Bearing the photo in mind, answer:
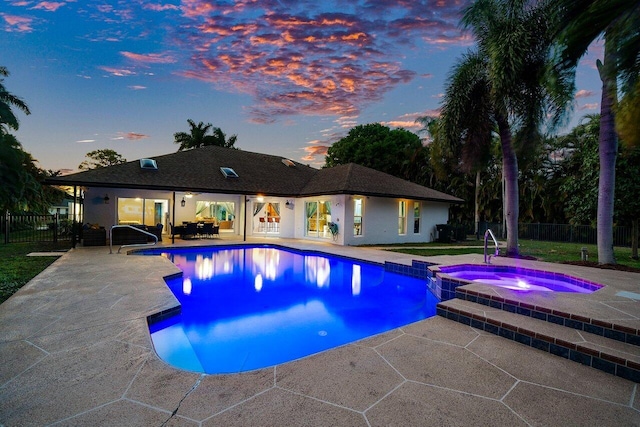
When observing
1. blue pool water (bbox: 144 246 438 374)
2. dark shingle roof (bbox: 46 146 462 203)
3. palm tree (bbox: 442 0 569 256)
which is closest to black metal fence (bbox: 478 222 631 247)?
dark shingle roof (bbox: 46 146 462 203)

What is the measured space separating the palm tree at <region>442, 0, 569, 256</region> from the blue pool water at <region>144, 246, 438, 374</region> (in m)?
6.29

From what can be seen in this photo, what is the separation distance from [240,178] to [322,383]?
16292 millimetres

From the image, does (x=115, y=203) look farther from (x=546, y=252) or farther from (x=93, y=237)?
(x=546, y=252)

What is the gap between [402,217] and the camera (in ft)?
58.3

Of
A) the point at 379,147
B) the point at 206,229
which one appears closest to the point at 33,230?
the point at 206,229

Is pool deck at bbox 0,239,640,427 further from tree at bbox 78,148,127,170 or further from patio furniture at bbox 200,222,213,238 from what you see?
tree at bbox 78,148,127,170

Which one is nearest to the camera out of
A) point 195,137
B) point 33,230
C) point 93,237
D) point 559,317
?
point 559,317

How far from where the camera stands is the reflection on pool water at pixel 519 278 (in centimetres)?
690

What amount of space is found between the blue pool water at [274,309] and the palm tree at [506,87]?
629cm

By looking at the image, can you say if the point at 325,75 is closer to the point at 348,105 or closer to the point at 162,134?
the point at 348,105

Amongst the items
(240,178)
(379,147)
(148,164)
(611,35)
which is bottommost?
(240,178)

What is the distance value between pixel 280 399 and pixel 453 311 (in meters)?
3.14

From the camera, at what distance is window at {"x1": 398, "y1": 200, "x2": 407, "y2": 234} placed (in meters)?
17.6

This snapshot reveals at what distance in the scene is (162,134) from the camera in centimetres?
2147
